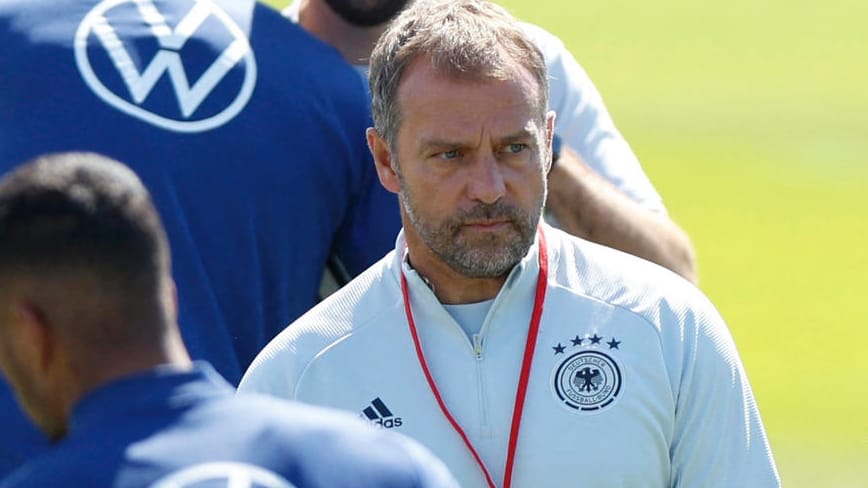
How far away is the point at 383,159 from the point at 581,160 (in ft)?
4.02

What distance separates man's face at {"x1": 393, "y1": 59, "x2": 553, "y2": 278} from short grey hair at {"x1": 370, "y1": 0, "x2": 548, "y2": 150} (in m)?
0.03

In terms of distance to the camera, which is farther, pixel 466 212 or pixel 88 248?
pixel 466 212

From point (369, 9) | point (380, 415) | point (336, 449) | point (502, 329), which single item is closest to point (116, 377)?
point (336, 449)

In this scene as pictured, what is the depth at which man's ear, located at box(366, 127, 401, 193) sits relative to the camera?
4332 mm

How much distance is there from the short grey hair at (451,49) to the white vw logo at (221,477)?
1.47 m

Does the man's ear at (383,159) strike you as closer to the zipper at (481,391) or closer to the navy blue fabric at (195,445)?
the zipper at (481,391)

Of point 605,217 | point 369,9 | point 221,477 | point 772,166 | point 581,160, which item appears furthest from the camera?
point 772,166

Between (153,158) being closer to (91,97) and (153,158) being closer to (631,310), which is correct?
(91,97)

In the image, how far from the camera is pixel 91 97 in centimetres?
457

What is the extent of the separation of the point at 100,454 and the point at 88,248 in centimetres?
31

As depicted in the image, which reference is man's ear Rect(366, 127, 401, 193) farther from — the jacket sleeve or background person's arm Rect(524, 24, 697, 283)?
background person's arm Rect(524, 24, 697, 283)

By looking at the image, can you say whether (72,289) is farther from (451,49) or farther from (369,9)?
(369,9)

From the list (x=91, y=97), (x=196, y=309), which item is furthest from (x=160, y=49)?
(x=196, y=309)

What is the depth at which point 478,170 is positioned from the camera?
4090mm
